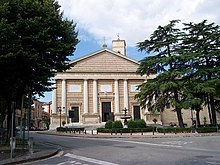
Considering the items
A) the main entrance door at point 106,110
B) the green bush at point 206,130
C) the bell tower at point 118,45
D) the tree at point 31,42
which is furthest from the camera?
the bell tower at point 118,45

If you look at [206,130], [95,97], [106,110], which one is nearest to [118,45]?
[95,97]

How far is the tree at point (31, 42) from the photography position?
1596 centimetres

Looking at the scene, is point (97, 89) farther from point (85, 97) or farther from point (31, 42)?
point (31, 42)

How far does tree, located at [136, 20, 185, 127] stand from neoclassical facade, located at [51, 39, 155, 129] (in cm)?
2703

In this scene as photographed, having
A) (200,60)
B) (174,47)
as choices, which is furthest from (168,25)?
(200,60)

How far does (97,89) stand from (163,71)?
1186 inches

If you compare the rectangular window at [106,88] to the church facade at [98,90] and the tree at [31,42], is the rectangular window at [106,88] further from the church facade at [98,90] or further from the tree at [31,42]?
the tree at [31,42]

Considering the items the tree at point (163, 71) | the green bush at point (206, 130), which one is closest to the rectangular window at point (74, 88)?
the tree at point (163, 71)

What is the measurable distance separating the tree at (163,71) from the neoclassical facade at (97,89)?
27034 mm

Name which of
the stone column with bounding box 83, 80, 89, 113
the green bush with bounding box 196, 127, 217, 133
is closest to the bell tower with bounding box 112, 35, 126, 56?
the stone column with bounding box 83, 80, 89, 113

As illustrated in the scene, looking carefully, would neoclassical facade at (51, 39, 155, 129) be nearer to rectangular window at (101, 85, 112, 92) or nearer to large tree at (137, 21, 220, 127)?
rectangular window at (101, 85, 112, 92)

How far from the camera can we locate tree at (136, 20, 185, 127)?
3812 cm

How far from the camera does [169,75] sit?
38094mm

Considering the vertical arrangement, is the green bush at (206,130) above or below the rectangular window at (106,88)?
below
